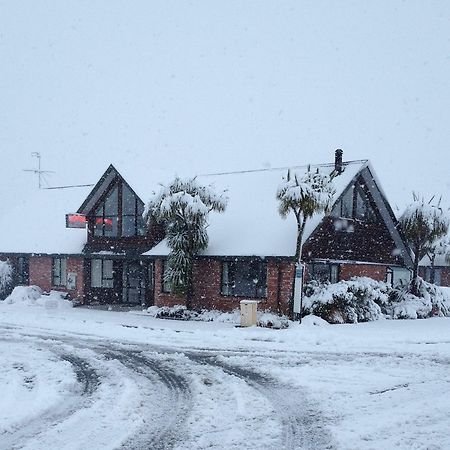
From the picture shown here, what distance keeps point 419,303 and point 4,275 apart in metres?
20.4

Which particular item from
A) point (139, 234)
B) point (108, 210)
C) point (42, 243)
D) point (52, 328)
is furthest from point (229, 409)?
point (42, 243)

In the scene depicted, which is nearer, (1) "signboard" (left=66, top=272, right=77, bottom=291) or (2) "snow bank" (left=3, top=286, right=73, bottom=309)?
(2) "snow bank" (left=3, top=286, right=73, bottom=309)

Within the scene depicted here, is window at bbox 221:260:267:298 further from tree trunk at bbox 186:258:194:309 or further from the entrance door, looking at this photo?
the entrance door

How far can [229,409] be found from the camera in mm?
8086

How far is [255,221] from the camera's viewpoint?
73.3 feet

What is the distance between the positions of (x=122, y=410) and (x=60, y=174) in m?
162

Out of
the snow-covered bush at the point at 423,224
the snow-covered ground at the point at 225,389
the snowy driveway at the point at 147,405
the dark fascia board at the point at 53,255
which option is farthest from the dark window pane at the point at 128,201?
the snowy driveway at the point at 147,405

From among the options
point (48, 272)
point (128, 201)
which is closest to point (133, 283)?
point (128, 201)

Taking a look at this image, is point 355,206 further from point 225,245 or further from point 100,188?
point 100,188

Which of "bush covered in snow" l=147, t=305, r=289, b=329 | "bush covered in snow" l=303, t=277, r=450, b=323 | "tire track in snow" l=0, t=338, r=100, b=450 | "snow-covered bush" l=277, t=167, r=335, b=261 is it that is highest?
"snow-covered bush" l=277, t=167, r=335, b=261

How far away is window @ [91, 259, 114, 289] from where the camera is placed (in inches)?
1041

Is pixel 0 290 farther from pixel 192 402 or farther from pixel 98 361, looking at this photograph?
pixel 192 402

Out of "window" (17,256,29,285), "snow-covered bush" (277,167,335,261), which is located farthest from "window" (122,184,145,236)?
"snow-covered bush" (277,167,335,261)

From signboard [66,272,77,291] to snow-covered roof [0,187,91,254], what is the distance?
1.11 metres
